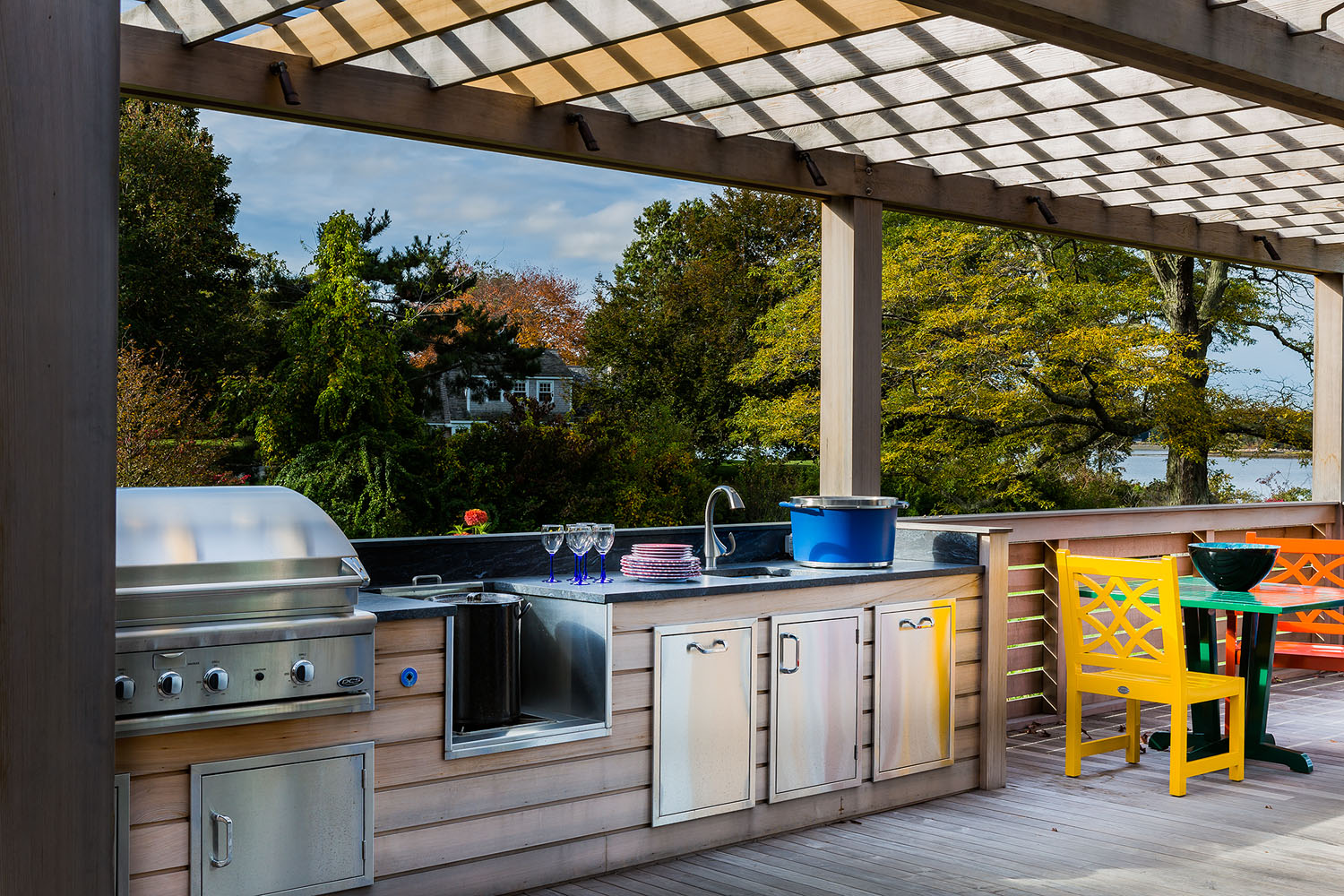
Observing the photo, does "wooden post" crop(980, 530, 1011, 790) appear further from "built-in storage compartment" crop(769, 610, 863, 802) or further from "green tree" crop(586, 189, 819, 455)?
"green tree" crop(586, 189, 819, 455)

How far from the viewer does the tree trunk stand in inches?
589

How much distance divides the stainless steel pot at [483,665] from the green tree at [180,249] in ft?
36.8

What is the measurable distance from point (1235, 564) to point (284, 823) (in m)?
4.05

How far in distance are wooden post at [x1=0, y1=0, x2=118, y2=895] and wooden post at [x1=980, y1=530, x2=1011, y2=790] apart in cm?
372

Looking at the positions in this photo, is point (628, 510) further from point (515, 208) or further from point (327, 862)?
point (327, 862)

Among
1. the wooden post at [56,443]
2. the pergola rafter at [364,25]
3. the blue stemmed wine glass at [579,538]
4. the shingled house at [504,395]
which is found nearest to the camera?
the wooden post at [56,443]

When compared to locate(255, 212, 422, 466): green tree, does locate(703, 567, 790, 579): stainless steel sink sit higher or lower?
lower

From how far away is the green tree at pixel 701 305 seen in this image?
16016 mm

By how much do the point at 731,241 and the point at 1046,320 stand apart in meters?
4.25

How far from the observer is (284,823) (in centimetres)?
342

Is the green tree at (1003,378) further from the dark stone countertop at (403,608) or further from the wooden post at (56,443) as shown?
the wooden post at (56,443)

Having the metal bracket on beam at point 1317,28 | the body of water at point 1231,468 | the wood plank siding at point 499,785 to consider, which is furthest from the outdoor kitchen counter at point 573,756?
the body of water at point 1231,468

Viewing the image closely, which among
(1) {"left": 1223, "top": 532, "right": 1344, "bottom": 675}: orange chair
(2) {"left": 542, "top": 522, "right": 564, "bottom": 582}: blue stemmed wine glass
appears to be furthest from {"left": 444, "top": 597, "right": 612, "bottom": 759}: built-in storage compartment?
(1) {"left": 1223, "top": 532, "right": 1344, "bottom": 675}: orange chair

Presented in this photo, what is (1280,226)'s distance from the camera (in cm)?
748
